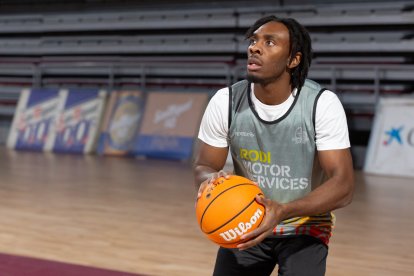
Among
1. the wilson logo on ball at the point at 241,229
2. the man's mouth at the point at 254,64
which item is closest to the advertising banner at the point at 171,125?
the man's mouth at the point at 254,64

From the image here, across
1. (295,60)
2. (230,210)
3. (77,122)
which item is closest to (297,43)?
(295,60)

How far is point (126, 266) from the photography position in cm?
419

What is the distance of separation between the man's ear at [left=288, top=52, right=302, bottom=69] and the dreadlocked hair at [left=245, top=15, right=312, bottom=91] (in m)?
0.01

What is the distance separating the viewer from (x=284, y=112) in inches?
105

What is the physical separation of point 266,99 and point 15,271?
75.5 inches

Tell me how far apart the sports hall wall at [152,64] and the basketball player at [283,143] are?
7684mm

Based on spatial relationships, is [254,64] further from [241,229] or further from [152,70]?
[152,70]

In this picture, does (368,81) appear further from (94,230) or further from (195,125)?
(94,230)

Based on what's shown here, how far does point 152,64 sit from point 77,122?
1511 mm

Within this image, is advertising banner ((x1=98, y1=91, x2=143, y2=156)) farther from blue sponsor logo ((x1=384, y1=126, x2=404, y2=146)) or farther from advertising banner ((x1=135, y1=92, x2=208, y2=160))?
blue sponsor logo ((x1=384, y1=126, x2=404, y2=146))

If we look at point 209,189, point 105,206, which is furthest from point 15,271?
point 105,206

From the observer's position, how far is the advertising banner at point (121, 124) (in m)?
11.5

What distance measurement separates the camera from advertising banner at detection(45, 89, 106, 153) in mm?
11883

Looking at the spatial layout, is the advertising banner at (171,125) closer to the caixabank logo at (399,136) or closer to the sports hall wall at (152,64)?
the sports hall wall at (152,64)
